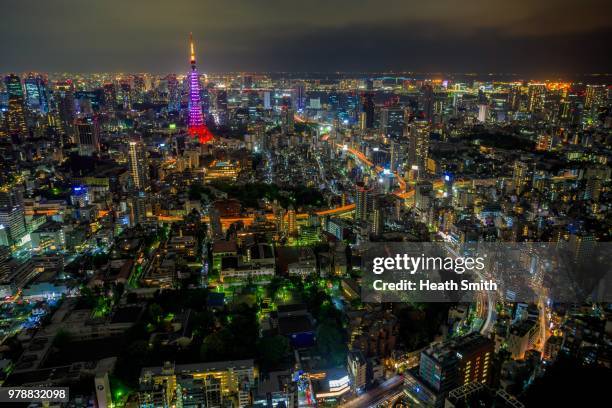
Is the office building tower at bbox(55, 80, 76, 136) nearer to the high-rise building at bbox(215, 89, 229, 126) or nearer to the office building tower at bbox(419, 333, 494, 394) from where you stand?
the high-rise building at bbox(215, 89, 229, 126)

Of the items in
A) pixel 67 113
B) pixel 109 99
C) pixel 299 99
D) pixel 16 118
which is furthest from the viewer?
pixel 299 99

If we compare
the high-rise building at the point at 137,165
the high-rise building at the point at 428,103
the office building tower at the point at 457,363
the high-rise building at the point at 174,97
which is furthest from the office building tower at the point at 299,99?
the office building tower at the point at 457,363

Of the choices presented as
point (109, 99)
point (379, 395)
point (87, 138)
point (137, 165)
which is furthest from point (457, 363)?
point (109, 99)

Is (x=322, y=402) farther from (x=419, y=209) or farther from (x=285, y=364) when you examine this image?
(x=419, y=209)

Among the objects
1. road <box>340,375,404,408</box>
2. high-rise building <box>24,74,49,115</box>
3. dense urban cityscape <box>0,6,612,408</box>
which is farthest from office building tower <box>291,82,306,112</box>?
road <box>340,375,404,408</box>

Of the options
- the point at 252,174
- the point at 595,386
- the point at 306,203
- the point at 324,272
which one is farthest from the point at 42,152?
the point at 595,386

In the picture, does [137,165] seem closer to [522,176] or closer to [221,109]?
[522,176]
